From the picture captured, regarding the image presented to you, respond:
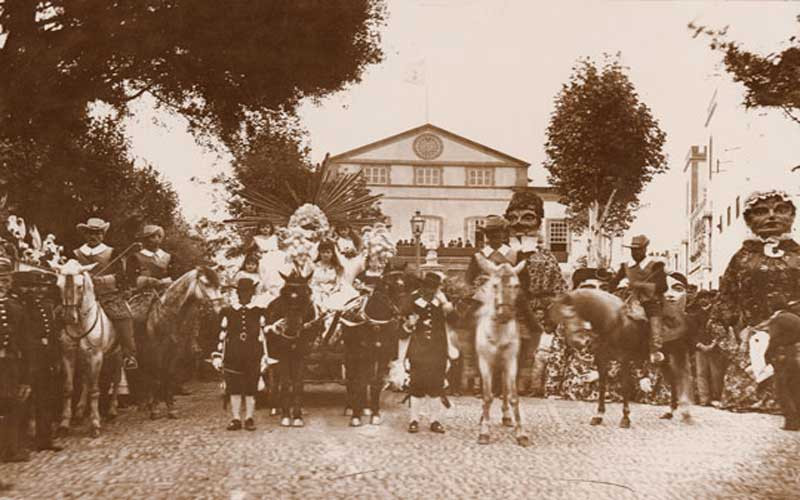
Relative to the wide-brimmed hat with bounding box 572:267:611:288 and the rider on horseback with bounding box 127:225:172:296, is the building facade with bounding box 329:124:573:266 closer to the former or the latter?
the wide-brimmed hat with bounding box 572:267:611:288

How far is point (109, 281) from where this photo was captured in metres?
5.86

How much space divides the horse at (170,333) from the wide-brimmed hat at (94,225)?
60cm

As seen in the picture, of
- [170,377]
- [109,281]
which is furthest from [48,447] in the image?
[109,281]

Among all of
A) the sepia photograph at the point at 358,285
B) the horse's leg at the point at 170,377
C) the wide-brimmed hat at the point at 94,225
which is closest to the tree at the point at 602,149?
the sepia photograph at the point at 358,285

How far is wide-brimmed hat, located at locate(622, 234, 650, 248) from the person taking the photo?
5145 millimetres

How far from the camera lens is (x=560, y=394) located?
17.1ft

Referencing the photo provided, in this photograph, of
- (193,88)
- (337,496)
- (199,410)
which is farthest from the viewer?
(193,88)

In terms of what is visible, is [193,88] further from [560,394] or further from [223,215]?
[560,394]

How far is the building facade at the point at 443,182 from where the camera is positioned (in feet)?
16.8

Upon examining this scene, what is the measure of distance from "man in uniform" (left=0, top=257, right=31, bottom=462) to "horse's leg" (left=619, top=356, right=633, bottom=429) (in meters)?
3.62

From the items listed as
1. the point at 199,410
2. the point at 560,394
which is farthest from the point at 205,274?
the point at 560,394

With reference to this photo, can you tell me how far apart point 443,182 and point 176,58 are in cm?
218

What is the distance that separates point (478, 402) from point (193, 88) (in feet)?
9.62

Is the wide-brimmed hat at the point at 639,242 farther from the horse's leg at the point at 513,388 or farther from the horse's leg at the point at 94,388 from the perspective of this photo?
the horse's leg at the point at 94,388
